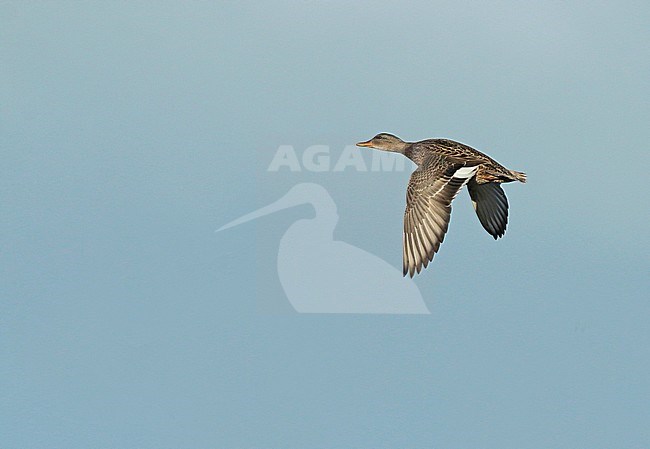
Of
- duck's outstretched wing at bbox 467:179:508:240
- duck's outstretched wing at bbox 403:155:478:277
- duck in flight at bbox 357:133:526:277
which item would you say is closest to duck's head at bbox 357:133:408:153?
duck in flight at bbox 357:133:526:277

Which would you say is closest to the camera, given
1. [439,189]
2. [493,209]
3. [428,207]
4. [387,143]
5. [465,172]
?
[428,207]

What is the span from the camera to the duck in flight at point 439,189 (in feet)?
61.1

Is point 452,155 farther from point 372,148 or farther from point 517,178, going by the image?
point 372,148

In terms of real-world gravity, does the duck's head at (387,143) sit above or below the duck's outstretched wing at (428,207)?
above

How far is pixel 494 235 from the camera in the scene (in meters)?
22.1

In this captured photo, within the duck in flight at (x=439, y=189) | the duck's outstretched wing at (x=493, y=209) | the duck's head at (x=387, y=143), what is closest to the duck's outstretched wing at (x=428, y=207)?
the duck in flight at (x=439, y=189)

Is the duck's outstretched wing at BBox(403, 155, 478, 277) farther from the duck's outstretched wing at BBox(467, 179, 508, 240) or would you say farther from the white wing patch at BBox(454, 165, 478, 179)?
the duck's outstretched wing at BBox(467, 179, 508, 240)

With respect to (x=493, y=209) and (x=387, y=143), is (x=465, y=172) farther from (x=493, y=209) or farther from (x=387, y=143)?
(x=387, y=143)

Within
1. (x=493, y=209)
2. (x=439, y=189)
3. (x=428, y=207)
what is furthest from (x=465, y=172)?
(x=493, y=209)

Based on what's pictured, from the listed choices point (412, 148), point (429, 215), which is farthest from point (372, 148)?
point (429, 215)

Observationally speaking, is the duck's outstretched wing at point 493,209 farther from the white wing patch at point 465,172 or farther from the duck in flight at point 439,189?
the white wing patch at point 465,172

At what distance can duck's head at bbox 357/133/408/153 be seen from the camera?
22281 mm

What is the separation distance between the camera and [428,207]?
18.9 metres

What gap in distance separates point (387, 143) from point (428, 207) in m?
3.83
